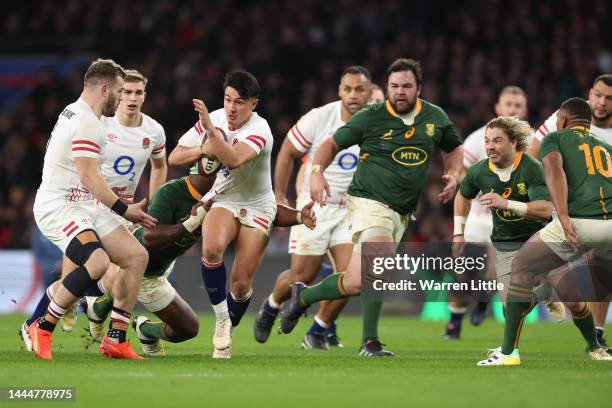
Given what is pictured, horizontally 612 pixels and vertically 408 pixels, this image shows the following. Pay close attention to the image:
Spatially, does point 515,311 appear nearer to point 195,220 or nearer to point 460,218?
point 460,218

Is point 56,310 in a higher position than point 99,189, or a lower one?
lower

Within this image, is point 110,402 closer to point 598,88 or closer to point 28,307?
point 598,88

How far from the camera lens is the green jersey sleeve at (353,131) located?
10.2 metres

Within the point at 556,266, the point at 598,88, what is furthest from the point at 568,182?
the point at 598,88

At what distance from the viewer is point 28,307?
1855cm

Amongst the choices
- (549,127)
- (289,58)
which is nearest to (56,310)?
(549,127)

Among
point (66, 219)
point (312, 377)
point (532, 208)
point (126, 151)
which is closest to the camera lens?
point (312, 377)

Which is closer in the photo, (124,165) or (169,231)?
(169,231)

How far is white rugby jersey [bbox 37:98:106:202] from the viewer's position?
8938 mm

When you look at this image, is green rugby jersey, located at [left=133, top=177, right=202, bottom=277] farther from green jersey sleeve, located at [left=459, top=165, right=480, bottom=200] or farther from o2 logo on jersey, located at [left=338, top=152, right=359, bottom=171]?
o2 logo on jersey, located at [left=338, top=152, right=359, bottom=171]

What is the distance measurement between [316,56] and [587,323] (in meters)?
12.0

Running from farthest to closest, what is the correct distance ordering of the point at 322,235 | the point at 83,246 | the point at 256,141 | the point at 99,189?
the point at 322,235
the point at 256,141
the point at 83,246
the point at 99,189

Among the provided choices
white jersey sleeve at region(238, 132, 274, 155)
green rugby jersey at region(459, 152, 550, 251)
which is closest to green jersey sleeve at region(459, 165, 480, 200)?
green rugby jersey at region(459, 152, 550, 251)

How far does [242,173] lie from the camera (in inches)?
398
